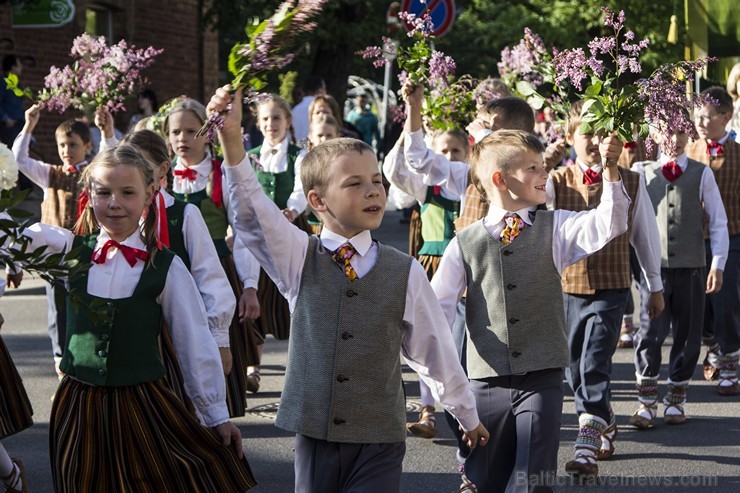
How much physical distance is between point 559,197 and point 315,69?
50.9ft

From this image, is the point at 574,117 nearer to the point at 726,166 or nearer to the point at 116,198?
the point at 116,198

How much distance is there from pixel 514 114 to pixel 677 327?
2096 millimetres

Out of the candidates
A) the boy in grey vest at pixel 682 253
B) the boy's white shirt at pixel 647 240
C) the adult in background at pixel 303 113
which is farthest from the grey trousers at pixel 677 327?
the adult in background at pixel 303 113

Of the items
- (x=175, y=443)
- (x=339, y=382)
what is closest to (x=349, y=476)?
(x=339, y=382)

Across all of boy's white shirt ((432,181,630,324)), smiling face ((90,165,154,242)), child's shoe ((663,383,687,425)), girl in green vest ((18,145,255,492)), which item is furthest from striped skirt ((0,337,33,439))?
child's shoe ((663,383,687,425))

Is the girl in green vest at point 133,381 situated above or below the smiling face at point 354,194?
below

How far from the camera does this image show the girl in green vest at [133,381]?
4.50 metres

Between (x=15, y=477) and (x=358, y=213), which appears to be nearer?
(x=358, y=213)

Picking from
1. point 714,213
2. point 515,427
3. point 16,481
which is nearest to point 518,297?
point 515,427

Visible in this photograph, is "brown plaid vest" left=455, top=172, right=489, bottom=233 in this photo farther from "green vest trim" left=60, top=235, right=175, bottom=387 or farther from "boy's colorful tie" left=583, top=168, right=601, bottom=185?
"green vest trim" left=60, top=235, right=175, bottom=387

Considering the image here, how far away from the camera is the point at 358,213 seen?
A: 4.28 m

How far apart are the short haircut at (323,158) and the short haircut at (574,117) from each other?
202cm

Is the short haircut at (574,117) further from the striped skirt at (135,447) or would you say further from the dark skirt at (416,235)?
the striped skirt at (135,447)

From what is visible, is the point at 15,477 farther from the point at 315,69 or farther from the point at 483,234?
the point at 315,69
